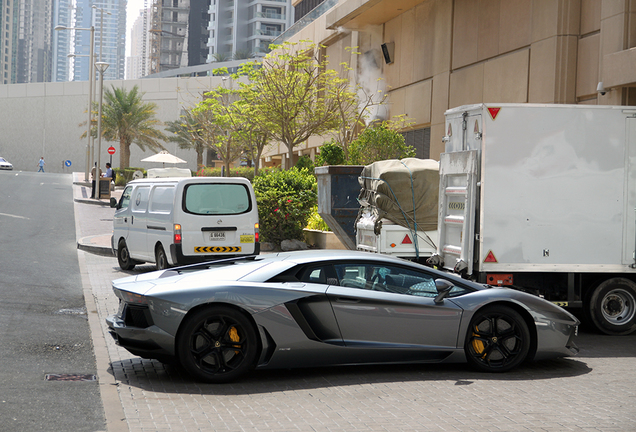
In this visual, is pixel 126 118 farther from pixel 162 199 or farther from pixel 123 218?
pixel 162 199

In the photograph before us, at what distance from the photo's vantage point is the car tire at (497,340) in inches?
269

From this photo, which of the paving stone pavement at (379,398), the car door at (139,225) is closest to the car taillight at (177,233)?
the car door at (139,225)

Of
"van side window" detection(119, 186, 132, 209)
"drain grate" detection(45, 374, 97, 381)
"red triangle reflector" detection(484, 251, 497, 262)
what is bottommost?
"drain grate" detection(45, 374, 97, 381)

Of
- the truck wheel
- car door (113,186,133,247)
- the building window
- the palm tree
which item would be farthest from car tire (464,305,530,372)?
the palm tree

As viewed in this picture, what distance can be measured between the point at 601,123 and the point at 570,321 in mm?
2899

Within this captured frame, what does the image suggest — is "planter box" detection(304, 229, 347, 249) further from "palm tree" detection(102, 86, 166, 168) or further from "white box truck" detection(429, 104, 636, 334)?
"palm tree" detection(102, 86, 166, 168)

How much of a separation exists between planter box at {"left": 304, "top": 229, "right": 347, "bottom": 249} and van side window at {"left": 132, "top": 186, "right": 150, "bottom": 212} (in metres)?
4.67

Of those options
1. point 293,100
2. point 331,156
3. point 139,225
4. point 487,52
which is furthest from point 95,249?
point 487,52

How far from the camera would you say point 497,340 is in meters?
6.88

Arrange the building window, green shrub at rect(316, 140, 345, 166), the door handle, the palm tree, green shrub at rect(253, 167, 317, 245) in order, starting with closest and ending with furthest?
the door handle < green shrub at rect(253, 167, 317, 245) < green shrub at rect(316, 140, 345, 166) < the building window < the palm tree

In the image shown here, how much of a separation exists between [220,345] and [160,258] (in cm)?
747

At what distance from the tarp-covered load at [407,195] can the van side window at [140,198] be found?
16.1ft

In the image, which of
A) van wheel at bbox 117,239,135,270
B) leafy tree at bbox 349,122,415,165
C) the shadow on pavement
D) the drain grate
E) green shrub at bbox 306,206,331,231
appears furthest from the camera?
leafy tree at bbox 349,122,415,165

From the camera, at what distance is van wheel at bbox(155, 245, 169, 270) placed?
13219 millimetres
